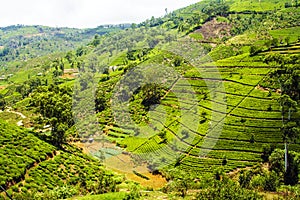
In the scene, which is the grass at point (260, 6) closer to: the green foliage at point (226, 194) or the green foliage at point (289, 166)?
the green foliage at point (289, 166)

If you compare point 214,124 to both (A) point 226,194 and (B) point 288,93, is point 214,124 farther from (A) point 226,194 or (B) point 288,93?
(A) point 226,194

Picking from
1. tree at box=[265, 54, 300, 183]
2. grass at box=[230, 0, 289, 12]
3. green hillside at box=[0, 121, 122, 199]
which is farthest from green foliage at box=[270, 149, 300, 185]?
grass at box=[230, 0, 289, 12]

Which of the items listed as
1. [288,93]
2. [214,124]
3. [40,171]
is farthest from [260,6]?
[40,171]

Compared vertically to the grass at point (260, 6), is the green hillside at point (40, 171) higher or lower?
lower

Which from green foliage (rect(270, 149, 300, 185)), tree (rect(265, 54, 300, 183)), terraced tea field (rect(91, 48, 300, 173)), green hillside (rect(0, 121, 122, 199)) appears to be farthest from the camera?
terraced tea field (rect(91, 48, 300, 173))

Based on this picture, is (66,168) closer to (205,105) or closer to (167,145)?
(167,145)

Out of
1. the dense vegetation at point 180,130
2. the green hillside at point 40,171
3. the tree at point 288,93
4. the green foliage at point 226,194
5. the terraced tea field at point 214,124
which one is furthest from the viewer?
the terraced tea field at point 214,124

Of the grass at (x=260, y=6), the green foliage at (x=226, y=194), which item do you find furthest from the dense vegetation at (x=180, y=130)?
the grass at (x=260, y=6)

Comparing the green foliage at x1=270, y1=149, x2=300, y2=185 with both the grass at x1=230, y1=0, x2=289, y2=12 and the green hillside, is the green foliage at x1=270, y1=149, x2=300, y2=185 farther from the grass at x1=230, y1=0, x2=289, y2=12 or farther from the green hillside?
the grass at x1=230, y1=0, x2=289, y2=12

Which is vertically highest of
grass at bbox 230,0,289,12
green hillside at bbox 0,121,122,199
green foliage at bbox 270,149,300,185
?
grass at bbox 230,0,289,12

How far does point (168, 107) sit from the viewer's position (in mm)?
58312

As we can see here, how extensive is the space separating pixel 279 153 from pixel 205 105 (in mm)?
16680

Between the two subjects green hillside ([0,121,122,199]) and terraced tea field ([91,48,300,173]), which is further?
terraced tea field ([91,48,300,173])

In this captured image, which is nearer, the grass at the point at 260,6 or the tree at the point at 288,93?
the tree at the point at 288,93
